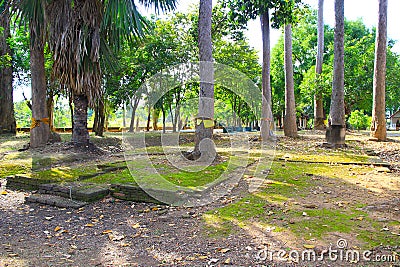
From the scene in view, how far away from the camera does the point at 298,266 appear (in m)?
2.96

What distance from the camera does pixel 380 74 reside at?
13.2 metres

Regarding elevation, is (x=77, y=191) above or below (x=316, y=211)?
above

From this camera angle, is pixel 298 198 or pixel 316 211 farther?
pixel 298 198

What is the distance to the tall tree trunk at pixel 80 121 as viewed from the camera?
9.95 meters

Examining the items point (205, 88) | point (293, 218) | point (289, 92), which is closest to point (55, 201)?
point (293, 218)

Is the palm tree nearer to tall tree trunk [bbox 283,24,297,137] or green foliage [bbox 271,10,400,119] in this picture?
tall tree trunk [bbox 283,24,297,137]

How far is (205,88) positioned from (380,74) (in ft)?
28.6

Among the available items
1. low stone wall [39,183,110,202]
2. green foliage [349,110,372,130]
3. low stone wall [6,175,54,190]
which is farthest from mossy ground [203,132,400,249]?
green foliage [349,110,372,130]

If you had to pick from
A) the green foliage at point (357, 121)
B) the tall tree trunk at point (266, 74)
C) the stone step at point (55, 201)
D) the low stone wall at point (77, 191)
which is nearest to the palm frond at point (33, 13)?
the low stone wall at point (77, 191)

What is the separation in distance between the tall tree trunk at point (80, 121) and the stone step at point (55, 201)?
16.1 ft

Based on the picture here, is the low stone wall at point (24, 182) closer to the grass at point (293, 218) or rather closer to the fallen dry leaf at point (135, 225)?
the fallen dry leaf at point (135, 225)

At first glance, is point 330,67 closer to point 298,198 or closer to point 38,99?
point 38,99

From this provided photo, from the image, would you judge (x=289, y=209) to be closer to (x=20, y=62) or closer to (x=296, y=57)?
(x=20, y=62)

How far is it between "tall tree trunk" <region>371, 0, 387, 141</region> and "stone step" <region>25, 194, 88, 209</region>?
1254 cm
